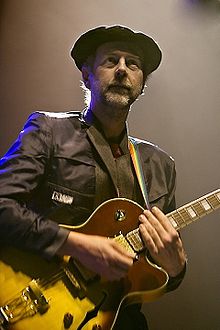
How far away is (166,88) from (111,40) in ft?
1.39

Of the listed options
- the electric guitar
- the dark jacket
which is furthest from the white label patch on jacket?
the electric guitar

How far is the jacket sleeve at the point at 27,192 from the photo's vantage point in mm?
1155

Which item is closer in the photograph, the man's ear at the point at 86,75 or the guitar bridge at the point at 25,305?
the guitar bridge at the point at 25,305

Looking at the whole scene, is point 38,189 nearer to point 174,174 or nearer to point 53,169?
point 53,169

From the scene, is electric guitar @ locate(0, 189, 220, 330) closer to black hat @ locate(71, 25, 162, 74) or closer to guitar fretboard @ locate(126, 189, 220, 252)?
guitar fretboard @ locate(126, 189, 220, 252)

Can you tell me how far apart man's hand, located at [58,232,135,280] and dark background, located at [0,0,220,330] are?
555 mm

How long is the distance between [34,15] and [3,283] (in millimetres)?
1120

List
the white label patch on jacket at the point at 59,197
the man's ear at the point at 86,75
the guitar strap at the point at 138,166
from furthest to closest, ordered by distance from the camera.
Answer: the man's ear at the point at 86,75 → the guitar strap at the point at 138,166 → the white label patch on jacket at the point at 59,197

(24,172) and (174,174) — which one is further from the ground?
(24,172)

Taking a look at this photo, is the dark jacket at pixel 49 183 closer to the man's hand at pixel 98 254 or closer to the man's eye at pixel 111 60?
the man's hand at pixel 98 254

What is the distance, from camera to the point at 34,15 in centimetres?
179

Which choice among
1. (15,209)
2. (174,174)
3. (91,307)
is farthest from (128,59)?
(91,307)

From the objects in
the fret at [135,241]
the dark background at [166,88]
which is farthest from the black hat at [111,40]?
the fret at [135,241]

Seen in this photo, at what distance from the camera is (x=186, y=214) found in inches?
53.3
